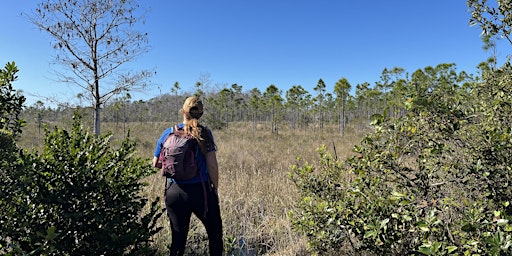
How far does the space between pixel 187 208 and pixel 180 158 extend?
410 millimetres

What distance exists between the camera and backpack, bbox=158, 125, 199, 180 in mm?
2168

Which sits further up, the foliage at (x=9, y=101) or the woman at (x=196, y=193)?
the foliage at (x=9, y=101)

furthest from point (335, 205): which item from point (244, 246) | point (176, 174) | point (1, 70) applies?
point (1, 70)

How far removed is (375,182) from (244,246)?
2026mm

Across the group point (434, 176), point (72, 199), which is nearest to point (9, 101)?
point (72, 199)

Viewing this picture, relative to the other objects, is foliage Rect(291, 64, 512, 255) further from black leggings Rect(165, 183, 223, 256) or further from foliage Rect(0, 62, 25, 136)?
foliage Rect(0, 62, 25, 136)

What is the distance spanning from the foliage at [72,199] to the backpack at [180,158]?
29cm

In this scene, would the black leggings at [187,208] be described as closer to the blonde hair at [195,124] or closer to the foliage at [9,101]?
the blonde hair at [195,124]

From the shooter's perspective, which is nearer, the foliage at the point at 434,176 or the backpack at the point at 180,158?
the foliage at the point at 434,176

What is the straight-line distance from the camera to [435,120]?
1.52 meters

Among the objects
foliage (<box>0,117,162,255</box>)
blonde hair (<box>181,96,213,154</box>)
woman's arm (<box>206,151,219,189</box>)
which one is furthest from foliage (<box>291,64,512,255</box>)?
foliage (<box>0,117,162,255</box>)

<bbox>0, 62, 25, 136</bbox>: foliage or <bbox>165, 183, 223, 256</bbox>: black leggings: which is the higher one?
<bbox>0, 62, 25, 136</bbox>: foliage

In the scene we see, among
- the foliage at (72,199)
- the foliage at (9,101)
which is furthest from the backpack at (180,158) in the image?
the foliage at (9,101)

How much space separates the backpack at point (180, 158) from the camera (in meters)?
2.17
